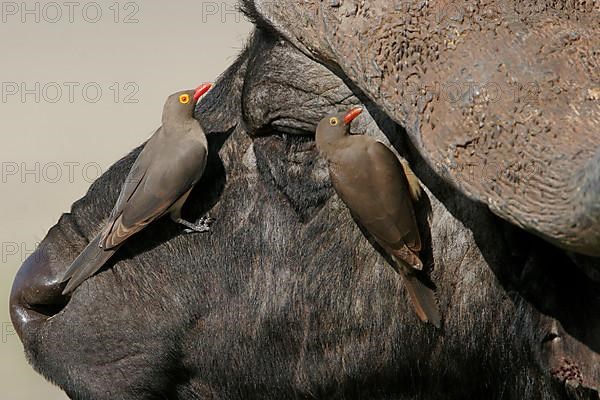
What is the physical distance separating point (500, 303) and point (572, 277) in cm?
38

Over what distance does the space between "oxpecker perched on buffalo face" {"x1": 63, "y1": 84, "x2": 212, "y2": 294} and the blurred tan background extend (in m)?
5.83

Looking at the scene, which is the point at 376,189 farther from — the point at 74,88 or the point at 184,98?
the point at 74,88

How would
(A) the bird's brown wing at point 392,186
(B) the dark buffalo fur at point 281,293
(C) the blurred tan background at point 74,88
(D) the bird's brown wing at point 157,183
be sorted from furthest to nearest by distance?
(C) the blurred tan background at point 74,88 → (D) the bird's brown wing at point 157,183 → (B) the dark buffalo fur at point 281,293 → (A) the bird's brown wing at point 392,186

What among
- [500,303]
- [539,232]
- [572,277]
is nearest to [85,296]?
Answer: [500,303]

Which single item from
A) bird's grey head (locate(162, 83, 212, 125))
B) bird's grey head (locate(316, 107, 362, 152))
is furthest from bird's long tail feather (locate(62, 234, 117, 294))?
bird's grey head (locate(316, 107, 362, 152))

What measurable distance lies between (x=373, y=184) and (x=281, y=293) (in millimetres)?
762

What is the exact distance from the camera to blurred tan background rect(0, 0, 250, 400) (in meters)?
12.3

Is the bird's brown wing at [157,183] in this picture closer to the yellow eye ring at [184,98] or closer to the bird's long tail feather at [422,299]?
the yellow eye ring at [184,98]

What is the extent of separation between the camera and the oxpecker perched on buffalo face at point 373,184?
12.5 feet

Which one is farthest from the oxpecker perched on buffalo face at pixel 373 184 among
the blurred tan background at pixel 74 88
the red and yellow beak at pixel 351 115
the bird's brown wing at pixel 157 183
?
the blurred tan background at pixel 74 88

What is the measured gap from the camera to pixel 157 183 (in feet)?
14.3

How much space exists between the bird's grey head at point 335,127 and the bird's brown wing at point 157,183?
56 centimetres

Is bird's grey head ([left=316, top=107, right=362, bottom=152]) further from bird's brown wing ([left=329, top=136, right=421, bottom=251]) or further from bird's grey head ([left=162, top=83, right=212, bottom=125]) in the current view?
bird's grey head ([left=162, top=83, right=212, bottom=125])

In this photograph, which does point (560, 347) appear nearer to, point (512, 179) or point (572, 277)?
point (572, 277)
